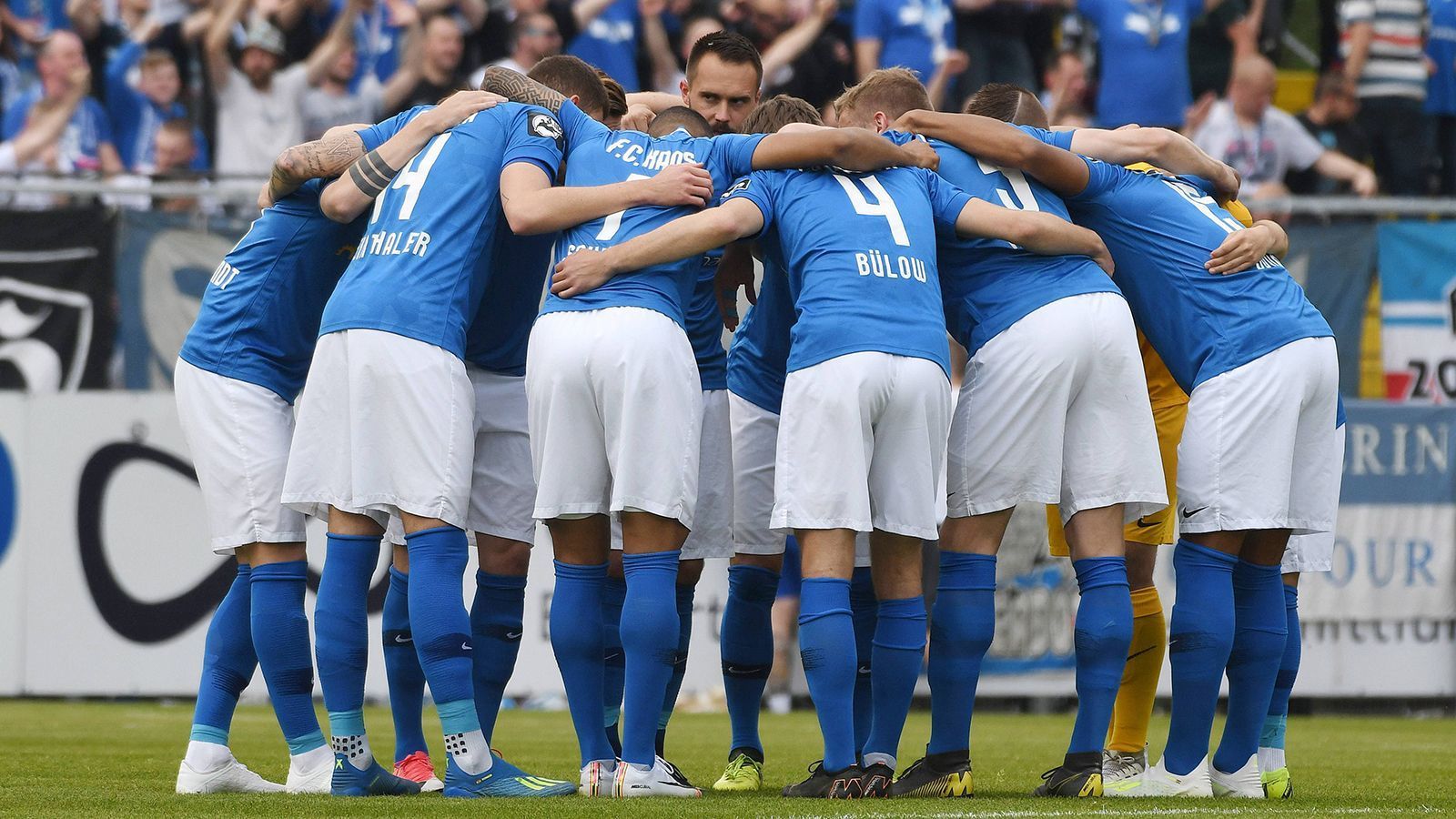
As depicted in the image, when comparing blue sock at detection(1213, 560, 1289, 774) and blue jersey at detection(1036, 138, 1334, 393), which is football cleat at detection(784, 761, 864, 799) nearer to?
blue sock at detection(1213, 560, 1289, 774)

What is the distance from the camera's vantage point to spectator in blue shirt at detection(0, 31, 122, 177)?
516 inches

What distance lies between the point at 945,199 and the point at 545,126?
1.33 meters

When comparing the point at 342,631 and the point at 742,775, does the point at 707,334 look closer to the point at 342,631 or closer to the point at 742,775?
the point at 742,775

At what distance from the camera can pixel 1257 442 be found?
5.74 m

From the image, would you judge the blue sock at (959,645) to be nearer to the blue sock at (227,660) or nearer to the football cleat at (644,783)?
the football cleat at (644,783)

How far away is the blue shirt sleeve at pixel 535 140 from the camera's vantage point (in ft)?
18.6

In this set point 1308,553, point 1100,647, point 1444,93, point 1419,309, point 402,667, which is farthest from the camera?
point 1444,93

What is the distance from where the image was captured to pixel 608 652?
621 centimetres

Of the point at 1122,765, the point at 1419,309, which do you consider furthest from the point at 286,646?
the point at 1419,309

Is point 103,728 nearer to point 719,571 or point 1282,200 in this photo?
point 719,571

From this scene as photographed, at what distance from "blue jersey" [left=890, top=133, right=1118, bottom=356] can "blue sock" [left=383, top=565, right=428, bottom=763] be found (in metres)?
2.12

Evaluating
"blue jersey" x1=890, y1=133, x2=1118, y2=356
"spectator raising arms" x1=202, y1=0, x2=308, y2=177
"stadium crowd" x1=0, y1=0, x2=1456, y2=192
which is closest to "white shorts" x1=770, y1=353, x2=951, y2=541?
"blue jersey" x1=890, y1=133, x2=1118, y2=356

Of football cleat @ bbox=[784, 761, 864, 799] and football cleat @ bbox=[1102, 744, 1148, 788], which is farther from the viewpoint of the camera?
football cleat @ bbox=[1102, 744, 1148, 788]

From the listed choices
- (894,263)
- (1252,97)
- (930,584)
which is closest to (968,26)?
(1252,97)
